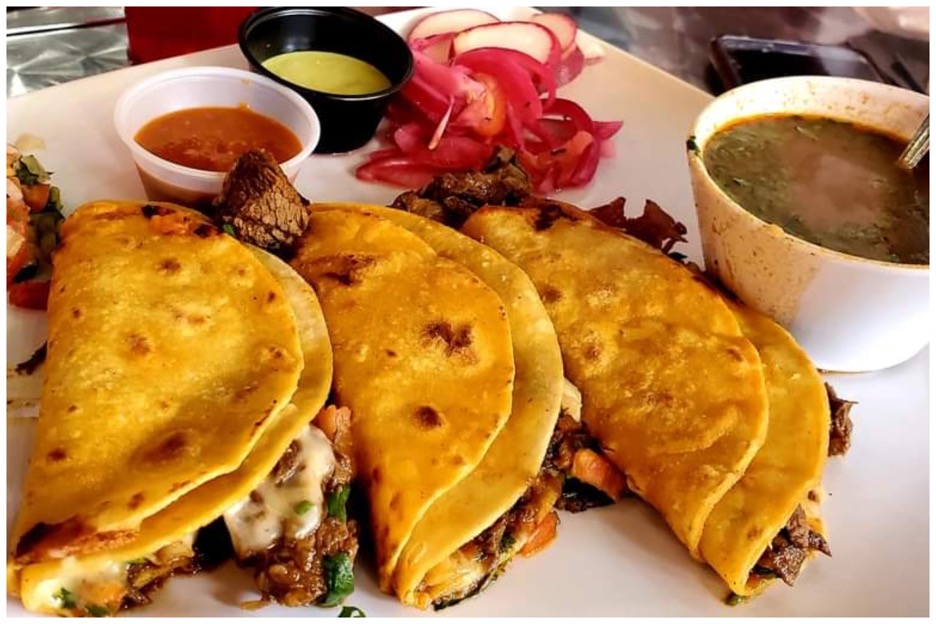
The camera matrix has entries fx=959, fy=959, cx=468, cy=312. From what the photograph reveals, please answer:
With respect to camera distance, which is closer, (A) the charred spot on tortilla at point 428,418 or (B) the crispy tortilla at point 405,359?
(B) the crispy tortilla at point 405,359

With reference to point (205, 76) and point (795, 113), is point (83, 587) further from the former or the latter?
A: point (795, 113)

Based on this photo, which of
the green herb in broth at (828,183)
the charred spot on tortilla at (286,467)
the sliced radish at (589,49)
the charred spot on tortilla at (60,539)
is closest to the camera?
the charred spot on tortilla at (60,539)

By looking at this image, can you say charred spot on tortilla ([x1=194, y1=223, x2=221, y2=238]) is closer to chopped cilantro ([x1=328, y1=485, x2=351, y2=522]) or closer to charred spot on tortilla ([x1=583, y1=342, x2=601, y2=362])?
chopped cilantro ([x1=328, y1=485, x2=351, y2=522])

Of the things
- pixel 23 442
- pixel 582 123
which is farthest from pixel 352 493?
pixel 582 123

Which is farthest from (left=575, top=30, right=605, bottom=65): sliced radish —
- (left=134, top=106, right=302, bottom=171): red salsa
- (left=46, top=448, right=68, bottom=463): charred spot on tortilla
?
(left=46, top=448, right=68, bottom=463): charred spot on tortilla

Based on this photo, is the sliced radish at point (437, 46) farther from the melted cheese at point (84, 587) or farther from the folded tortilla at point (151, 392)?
the melted cheese at point (84, 587)

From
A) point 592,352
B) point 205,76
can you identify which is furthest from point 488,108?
point 592,352

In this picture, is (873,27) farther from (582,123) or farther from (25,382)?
(25,382)

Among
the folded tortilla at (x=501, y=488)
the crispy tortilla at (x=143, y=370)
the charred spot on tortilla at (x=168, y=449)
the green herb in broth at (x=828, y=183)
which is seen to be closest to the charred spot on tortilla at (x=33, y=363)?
the crispy tortilla at (x=143, y=370)
